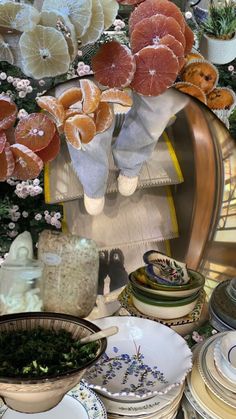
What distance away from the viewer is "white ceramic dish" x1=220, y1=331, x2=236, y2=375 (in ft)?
2.48

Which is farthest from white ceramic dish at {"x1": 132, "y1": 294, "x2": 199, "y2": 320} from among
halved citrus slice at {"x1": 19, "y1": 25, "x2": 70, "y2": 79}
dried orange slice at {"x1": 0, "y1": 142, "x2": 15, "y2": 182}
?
halved citrus slice at {"x1": 19, "y1": 25, "x2": 70, "y2": 79}

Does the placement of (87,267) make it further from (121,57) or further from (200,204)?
(121,57)

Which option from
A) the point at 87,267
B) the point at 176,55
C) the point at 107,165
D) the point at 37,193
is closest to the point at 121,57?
the point at 176,55

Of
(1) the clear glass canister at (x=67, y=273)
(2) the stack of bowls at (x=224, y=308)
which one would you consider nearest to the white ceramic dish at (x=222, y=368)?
(2) the stack of bowls at (x=224, y=308)

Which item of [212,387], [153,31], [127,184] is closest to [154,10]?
[153,31]

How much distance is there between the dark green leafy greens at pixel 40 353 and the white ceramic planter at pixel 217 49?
80cm

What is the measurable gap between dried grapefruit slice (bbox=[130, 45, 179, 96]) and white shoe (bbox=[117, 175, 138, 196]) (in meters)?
0.20

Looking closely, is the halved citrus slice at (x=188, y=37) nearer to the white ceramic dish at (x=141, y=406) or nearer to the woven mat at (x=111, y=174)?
the woven mat at (x=111, y=174)

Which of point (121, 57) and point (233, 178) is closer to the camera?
point (121, 57)

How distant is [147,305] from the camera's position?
0.96m

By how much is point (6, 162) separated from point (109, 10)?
1.15 ft

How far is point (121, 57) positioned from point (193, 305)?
1.69 feet

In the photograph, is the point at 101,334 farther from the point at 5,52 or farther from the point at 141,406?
the point at 5,52

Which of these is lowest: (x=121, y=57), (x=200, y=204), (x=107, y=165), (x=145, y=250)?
(x=145, y=250)
